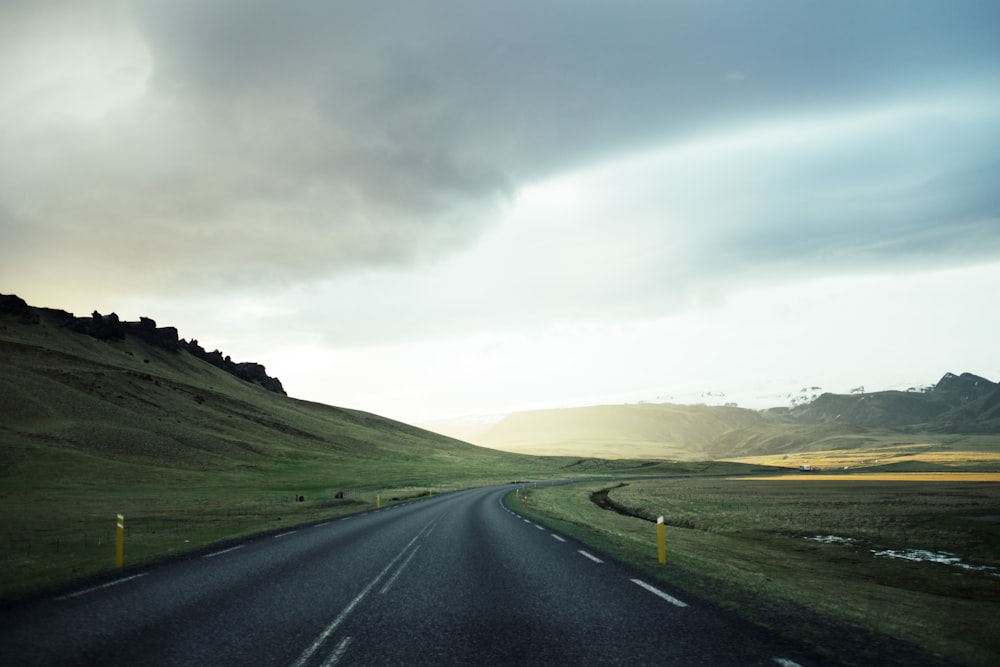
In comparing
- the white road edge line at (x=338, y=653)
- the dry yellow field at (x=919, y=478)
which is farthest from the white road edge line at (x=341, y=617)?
the dry yellow field at (x=919, y=478)

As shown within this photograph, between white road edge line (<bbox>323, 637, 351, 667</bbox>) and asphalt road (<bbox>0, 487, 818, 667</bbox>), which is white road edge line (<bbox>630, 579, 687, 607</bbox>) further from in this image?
white road edge line (<bbox>323, 637, 351, 667</bbox>)

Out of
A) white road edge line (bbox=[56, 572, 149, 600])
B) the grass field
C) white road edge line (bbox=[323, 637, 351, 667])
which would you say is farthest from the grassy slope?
the grass field

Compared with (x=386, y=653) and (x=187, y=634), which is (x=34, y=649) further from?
(x=386, y=653)

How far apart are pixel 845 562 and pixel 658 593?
15.7 m

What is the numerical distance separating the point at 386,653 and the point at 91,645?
4.26 meters

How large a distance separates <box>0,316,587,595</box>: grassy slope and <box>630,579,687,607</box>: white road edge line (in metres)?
13.2

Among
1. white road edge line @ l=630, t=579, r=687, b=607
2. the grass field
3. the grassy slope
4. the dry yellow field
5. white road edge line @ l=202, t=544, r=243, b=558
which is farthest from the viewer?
the dry yellow field

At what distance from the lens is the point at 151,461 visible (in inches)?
3642

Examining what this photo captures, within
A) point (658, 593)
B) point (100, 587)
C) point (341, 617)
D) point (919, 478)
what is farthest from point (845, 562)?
point (919, 478)

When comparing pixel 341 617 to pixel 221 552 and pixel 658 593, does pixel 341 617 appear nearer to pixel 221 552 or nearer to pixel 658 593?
pixel 658 593

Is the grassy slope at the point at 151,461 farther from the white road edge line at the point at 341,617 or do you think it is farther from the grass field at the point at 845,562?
the grass field at the point at 845,562

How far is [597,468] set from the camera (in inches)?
6860

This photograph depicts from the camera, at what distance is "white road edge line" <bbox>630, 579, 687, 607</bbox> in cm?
1069

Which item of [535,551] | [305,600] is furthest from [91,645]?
[535,551]
